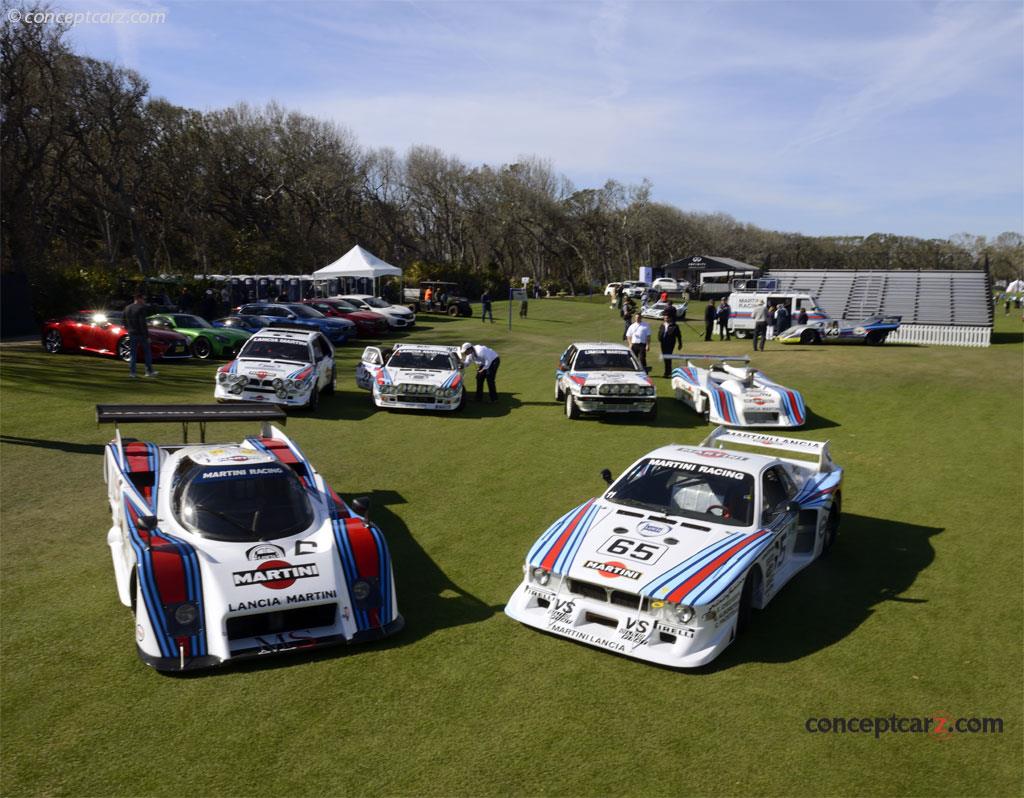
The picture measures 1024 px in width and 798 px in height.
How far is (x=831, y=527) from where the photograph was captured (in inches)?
368

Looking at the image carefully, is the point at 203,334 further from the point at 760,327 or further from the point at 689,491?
the point at 689,491

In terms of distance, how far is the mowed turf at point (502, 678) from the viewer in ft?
16.4

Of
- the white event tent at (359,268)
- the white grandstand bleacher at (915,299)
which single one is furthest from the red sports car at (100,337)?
the white grandstand bleacher at (915,299)

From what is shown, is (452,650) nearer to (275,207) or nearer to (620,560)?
(620,560)

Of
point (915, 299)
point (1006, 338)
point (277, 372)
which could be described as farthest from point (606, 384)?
point (1006, 338)

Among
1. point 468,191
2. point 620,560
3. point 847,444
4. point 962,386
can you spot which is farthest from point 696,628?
point 468,191

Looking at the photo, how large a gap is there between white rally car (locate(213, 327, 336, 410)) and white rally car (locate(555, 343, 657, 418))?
5.28 metres

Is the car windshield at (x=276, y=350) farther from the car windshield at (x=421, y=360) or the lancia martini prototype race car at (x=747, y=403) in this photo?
the lancia martini prototype race car at (x=747, y=403)

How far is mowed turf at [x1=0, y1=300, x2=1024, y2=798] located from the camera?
4996 millimetres

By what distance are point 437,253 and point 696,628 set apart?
7902 cm

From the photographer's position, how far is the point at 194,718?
17.9 feet

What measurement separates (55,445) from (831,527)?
11582mm

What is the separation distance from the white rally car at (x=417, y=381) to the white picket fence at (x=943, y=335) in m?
23.0

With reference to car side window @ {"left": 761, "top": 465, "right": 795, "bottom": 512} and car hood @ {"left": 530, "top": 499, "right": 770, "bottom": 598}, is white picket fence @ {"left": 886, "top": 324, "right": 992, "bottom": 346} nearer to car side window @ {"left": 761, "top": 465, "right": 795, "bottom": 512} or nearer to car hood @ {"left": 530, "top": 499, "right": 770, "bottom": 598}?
car side window @ {"left": 761, "top": 465, "right": 795, "bottom": 512}
